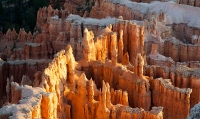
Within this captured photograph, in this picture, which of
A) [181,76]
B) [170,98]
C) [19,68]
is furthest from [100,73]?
[19,68]

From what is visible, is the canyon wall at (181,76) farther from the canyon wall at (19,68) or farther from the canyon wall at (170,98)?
the canyon wall at (19,68)

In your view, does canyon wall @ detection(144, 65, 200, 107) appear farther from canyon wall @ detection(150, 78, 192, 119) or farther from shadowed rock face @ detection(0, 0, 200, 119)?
canyon wall @ detection(150, 78, 192, 119)

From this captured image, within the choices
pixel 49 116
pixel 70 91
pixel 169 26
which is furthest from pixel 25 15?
pixel 49 116

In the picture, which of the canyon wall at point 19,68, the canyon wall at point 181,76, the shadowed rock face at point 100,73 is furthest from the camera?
the canyon wall at point 19,68

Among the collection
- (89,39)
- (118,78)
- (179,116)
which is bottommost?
(179,116)

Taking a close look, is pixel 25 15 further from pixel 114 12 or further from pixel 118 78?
pixel 118 78

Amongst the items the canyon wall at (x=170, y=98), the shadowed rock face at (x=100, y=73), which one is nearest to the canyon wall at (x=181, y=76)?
the shadowed rock face at (x=100, y=73)

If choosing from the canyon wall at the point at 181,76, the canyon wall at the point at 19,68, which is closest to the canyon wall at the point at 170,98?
the canyon wall at the point at 181,76

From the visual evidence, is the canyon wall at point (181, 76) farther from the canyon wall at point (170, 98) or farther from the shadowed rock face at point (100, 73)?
the canyon wall at point (170, 98)

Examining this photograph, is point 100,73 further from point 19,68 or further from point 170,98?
point 19,68

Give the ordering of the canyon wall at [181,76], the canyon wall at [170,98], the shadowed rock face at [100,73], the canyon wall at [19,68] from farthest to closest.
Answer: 1. the canyon wall at [19,68]
2. the canyon wall at [181,76]
3. the canyon wall at [170,98]
4. the shadowed rock face at [100,73]

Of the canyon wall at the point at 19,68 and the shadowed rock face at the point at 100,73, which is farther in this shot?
the canyon wall at the point at 19,68
